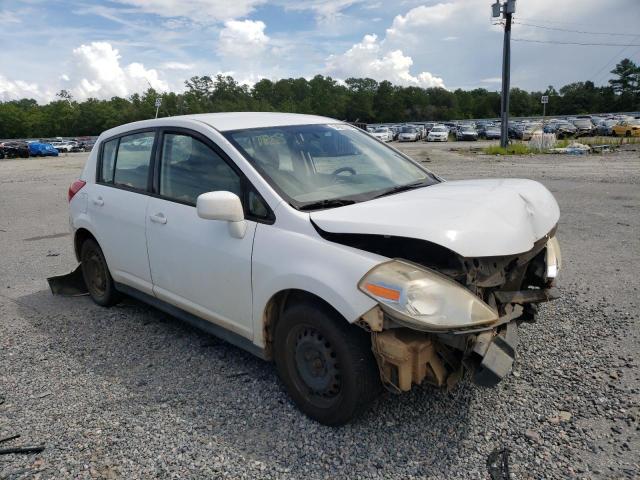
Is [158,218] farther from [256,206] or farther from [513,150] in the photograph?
[513,150]

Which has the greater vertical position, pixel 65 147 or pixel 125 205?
pixel 125 205

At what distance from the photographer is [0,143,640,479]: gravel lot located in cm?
266

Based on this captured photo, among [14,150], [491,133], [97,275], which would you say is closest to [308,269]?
[97,275]

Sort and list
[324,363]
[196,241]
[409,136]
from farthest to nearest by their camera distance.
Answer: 1. [409,136]
2. [196,241]
3. [324,363]

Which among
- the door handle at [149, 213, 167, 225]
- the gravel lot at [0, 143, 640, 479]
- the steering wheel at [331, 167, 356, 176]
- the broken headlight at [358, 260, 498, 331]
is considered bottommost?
the gravel lot at [0, 143, 640, 479]

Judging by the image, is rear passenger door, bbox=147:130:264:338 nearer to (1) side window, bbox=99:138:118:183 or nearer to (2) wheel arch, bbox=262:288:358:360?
(2) wheel arch, bbox=262:288:358:360

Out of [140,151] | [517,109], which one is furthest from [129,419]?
[517,109]

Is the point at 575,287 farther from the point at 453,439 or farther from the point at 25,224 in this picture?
the point at 25,224

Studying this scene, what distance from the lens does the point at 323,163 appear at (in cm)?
368

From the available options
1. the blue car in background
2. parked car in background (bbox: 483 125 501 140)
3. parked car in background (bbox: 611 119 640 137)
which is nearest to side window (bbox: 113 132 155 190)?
parked car in background (bbox: 611 119 640 137)

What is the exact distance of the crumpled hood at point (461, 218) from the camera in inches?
104

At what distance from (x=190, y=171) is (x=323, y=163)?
97cm

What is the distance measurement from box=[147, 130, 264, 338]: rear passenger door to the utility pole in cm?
2613

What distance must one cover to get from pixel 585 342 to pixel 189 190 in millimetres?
3117
